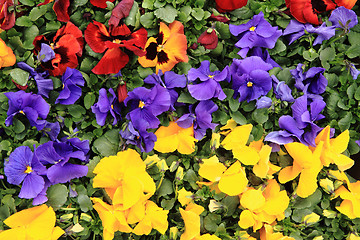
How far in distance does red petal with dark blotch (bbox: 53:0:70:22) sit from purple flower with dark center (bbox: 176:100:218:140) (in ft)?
1.18

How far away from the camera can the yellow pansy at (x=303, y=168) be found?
93cm

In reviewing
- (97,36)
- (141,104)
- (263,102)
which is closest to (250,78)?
(263,102)

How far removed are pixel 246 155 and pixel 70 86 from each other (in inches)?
17.9

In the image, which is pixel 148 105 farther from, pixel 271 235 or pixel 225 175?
pixel 271 235

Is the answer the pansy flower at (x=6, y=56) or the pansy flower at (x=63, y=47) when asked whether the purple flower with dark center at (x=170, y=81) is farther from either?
the pansy flower at (x=6, y=56)

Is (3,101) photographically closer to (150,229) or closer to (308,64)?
(150,229)

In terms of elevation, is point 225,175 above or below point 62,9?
below

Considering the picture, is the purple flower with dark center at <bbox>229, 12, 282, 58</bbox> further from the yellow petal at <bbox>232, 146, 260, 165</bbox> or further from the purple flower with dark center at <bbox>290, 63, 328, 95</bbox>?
the yellow petal at <bbox>232, 146, 260, 165</bbox>

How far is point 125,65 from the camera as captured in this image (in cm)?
94

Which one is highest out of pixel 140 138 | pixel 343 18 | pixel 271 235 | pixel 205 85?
pixel 343 18

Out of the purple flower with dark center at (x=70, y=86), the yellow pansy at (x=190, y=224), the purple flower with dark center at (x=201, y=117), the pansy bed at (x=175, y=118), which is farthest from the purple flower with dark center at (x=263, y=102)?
the purple flower with dark center at (x=70, y=86)

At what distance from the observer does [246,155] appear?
0.94 metres

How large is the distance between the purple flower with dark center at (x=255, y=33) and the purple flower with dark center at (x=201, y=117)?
153 millimetres

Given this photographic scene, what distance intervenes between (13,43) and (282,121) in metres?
0.67
